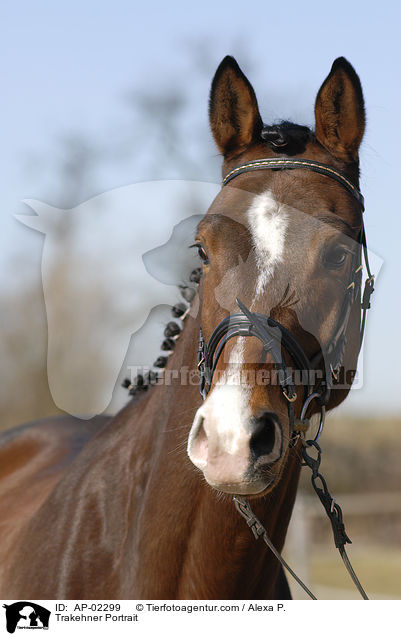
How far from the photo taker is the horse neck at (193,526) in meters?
2.70

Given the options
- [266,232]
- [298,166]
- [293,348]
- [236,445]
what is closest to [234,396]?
[236,445]

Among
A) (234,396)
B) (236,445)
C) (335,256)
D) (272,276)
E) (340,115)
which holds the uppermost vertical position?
(340,115)

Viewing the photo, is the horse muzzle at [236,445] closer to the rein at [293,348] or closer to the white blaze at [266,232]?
the rein at [293,348]

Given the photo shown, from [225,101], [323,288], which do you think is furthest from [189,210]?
[323,288]

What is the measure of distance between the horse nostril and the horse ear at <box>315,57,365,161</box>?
1346 millimetres

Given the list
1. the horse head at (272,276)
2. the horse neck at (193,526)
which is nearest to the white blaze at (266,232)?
the horse head at (272,276)

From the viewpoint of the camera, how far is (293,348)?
247cm

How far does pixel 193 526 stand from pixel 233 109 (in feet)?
6.07

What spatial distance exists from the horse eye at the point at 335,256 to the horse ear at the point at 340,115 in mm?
559

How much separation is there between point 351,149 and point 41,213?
1.79 m

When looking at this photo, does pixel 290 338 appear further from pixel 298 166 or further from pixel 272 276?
pixel 298 166

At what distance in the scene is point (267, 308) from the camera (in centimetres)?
245
